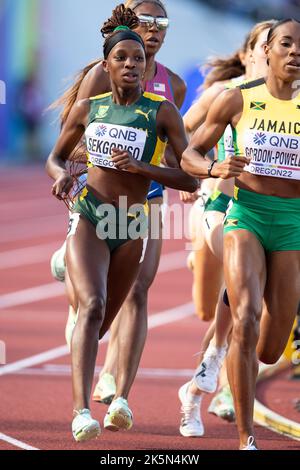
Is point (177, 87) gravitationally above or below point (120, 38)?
below

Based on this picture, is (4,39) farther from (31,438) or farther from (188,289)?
(31,438)

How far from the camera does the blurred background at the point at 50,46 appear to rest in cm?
3453

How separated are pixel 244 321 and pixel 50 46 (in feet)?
100

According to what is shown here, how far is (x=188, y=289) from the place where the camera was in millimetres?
15391

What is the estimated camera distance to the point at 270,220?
253 inches

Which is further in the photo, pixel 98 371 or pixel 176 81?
pixel 98 371

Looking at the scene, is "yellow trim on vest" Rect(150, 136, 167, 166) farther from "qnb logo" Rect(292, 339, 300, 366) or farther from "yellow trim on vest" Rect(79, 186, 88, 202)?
"qnb logo" Rect(292, 339, 300, 366)

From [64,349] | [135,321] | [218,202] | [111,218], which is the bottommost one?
[64,349]

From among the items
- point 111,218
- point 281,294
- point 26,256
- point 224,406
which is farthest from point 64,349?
point 26,256

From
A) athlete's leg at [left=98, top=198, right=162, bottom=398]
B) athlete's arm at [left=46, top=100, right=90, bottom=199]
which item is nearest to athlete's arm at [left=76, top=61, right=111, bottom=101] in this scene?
athlete's arm at [left=46, top=100, right=90, bottom=199]

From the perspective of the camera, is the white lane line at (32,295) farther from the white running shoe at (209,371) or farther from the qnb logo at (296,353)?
the white running shoe at (209,371)

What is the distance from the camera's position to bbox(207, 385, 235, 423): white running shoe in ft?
25.9

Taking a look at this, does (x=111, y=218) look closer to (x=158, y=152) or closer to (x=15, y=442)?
(x=158, y=152)

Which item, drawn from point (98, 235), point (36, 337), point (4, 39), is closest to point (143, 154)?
point (98, 235)
